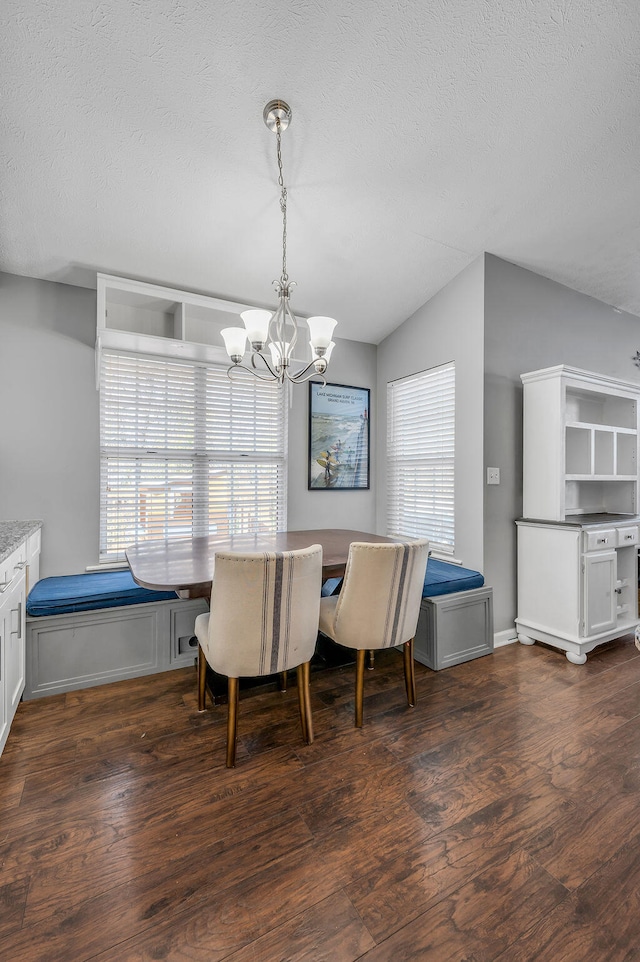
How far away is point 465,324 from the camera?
10.5ft

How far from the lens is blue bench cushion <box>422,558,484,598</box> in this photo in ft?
9.05

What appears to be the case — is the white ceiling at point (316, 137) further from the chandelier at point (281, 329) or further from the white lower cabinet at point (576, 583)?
the white lower cabinet at point (576, 583)

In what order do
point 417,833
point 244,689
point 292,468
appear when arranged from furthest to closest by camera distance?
point 292,468
point 244,689
point 417,833

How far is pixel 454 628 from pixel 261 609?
63.8 inches

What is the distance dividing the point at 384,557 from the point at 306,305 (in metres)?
2.41

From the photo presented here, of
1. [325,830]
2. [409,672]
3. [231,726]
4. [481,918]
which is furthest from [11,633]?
[481,918]

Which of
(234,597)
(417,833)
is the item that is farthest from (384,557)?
(417,833)

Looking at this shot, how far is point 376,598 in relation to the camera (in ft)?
6.74

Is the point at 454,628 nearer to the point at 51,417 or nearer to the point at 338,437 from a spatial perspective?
the point at 338,437

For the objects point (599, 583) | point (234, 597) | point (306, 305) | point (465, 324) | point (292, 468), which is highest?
point (306, 305)

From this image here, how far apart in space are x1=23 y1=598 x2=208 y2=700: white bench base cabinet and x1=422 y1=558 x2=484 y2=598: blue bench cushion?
4.79 feet

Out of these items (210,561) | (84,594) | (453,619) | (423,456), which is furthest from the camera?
(423,456)

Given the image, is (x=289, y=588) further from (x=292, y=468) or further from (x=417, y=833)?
(x=292, y=468)

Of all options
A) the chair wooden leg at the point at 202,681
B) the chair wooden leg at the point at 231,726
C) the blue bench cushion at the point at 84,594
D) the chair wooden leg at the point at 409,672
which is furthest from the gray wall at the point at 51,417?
the chair wooden leg at the point at 409,672
